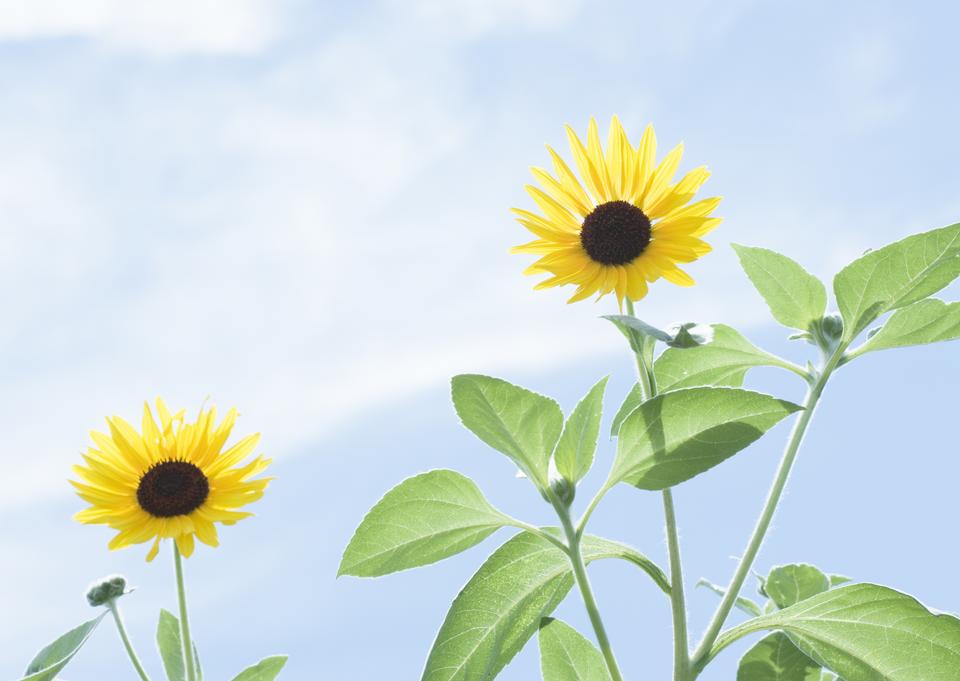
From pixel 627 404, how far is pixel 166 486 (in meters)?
0.69

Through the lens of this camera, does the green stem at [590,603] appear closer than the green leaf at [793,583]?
Yes

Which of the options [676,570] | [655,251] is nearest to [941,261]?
[655,251]

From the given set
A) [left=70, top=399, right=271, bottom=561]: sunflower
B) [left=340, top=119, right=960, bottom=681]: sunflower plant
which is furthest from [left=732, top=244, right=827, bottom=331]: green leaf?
[left=70, top=399, right=271, bottom=561]: sunflower

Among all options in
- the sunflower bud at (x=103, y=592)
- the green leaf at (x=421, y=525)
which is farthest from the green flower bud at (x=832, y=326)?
the sunflower bud at (x=103, y=592)

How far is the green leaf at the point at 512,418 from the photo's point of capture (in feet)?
4.02

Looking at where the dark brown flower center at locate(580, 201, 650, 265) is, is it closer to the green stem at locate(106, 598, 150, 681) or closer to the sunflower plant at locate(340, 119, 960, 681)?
the sunflower plant at locate(340, 119, 960, 681)

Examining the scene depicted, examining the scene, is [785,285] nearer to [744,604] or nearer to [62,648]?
[744,604]

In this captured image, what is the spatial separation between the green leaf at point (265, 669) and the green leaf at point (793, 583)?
28.8 inches

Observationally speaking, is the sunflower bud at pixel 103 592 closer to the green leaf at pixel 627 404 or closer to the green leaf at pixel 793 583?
the green leaf at pixel 627 404

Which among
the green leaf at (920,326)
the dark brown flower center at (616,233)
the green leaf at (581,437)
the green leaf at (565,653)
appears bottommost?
the green leaf at (565,653)

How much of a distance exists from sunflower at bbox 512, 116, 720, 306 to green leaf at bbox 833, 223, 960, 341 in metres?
0.20

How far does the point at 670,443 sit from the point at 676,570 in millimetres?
160

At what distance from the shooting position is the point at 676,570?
4.05ft

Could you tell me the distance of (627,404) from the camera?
1450mm
